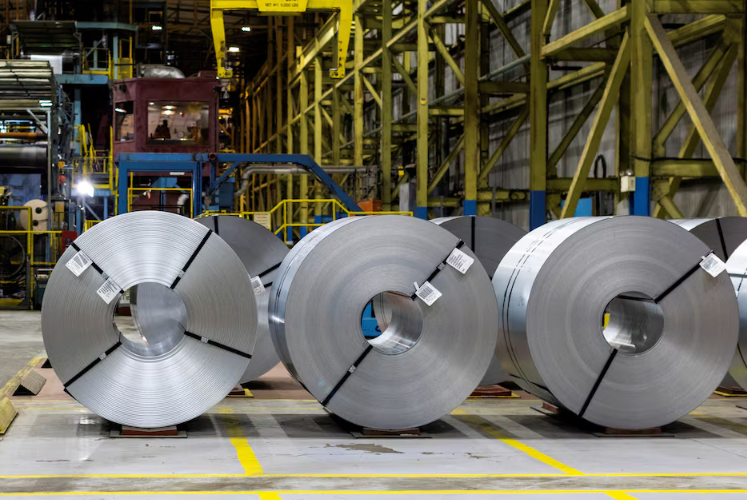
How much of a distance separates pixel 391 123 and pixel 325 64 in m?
7.84

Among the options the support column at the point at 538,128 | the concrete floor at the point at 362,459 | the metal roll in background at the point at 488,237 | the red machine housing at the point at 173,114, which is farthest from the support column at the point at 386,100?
the concrete floor at the point at 362,459

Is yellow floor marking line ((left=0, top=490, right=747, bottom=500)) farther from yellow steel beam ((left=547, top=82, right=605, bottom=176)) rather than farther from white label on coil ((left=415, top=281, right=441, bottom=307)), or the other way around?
yellow steel beam ((left=547, top=82, right=605, bottom=176))

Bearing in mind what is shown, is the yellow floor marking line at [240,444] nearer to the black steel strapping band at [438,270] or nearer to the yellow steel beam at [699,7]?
the black steel strapping band at [438,270]

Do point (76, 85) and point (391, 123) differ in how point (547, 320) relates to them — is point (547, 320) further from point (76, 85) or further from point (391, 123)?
point (76, 85)

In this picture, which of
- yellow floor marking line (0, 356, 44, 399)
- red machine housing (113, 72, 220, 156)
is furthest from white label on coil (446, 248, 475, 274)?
red machine housing (113, 72, 220, 156)

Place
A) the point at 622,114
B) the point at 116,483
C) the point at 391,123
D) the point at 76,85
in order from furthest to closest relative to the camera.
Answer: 1. the point at 76,85
2. the point at 391,123
3. the point at 622,114
4. the point at 116,483

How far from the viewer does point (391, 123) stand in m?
22.4

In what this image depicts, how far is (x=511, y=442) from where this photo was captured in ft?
23.8

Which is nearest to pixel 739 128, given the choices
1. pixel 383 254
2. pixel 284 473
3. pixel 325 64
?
pixel 383 254

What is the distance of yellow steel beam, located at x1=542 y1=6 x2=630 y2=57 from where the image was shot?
11.2 metres

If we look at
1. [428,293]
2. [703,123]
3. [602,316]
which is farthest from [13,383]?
[703,123]

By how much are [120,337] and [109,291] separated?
0.45 metres

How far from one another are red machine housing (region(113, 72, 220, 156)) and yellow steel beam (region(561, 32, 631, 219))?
9.80 metres

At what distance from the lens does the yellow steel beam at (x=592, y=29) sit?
11156mm
